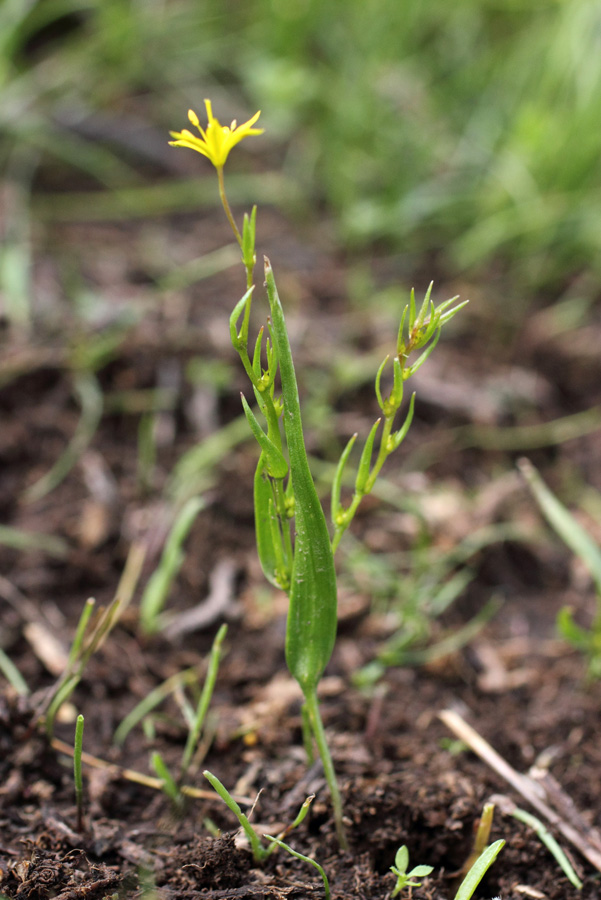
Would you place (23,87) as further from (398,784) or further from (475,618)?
(398,784)

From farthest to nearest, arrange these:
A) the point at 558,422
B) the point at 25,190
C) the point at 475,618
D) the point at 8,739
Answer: the point at 25,190 → the point at 558,422 → the point at 475,618 → the point at 8,739

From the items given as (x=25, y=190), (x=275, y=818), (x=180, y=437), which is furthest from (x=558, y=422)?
(x=25, y=190)

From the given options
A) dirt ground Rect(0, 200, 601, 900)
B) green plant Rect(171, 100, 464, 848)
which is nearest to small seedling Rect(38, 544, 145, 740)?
dirt ground Rect(0, 200, 601, 900)

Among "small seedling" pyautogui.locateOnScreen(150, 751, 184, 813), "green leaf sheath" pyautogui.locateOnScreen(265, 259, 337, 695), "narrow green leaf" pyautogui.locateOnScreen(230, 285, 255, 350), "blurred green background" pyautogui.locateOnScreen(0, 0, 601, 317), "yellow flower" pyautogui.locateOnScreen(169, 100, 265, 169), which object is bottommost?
"small seedling" pyautogui.locateOnScreen(150, 751, 184, 813)

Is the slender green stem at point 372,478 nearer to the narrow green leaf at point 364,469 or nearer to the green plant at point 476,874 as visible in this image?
the narrow green leaf at point 364,469

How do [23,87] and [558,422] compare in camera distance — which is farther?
[23,87]

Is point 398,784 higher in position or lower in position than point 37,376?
lower

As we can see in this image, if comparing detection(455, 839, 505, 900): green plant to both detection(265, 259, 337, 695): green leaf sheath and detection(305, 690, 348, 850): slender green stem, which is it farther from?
detection(265, 259, 337, 695): green leaf sheath
